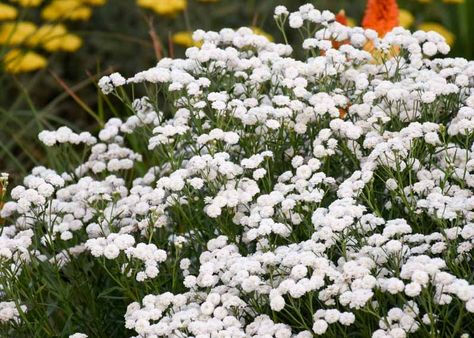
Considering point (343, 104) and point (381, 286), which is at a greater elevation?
point (343, 104)

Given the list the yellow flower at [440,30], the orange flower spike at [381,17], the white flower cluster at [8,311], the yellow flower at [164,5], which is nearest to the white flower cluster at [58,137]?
the white flower cluster at [8,311]

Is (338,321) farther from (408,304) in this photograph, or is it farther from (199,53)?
(199,53)

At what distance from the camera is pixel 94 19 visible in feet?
24.1

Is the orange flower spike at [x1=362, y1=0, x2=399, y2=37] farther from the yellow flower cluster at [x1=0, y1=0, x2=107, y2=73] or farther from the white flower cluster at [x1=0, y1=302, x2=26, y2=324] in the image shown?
the white flower cluster at [x1=0, y1=302, x2=26, y2=324]

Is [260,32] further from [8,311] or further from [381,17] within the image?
[8,311]

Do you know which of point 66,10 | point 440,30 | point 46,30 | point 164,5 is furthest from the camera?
point 440,30

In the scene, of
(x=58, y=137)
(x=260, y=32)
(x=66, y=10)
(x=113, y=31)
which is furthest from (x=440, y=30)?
(x=58, y=137)

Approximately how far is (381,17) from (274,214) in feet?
5.94

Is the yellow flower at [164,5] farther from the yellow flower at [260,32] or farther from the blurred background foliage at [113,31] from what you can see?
the yellow flower at [260,32]

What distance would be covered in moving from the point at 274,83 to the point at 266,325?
1288 millimetres

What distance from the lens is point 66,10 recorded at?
663 centimetres

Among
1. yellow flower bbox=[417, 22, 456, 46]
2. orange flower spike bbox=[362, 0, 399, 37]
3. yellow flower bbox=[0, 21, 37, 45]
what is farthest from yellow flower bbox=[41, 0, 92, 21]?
orange flower spike bbox=[362, 0, 399, 37]

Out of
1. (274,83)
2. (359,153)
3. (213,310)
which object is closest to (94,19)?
(274,83)

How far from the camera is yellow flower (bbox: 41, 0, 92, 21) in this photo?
6738 mm
